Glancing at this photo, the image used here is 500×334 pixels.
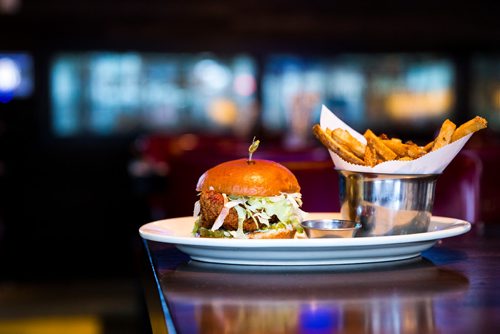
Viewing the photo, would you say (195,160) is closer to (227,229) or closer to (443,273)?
(227,229)

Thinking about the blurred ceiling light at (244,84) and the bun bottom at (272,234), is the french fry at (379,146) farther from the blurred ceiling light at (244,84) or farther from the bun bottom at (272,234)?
the blurred ceiling light at (244,84)

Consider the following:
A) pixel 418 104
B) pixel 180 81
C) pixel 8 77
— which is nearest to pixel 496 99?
pixel 418 104

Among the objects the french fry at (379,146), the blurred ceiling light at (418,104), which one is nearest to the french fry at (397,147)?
the french fry at (379,146)

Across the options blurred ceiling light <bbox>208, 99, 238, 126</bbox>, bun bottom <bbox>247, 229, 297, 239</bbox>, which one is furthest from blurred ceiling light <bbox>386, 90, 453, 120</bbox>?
bun bottom <bbox>247, 229, 297, 239</bbox>

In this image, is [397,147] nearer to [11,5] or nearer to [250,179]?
[250,179]

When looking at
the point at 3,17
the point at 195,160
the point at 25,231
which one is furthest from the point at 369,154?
the point at 3,17

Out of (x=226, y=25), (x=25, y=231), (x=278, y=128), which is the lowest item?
(x=25, y=231)

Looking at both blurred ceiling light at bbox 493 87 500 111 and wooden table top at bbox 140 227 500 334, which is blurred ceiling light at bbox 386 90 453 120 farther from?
wooden table top at bbox 140 227 500 334

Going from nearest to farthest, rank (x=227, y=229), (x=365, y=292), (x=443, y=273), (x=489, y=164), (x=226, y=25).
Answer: (x=365, y=292), (x=443, y=273), (x=227, y=229), (x=489, y=164), (x=226, y=25)
